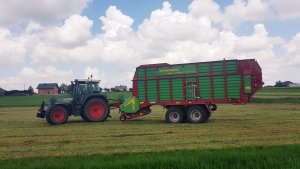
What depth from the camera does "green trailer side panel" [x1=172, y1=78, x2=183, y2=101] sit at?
60.1ft

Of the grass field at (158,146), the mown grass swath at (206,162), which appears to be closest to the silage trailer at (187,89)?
Answer: the grass field at (158,146)

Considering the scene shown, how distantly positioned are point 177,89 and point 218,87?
1847 millimetres

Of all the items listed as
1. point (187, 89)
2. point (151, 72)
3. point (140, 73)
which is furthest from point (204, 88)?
point (140, 73)

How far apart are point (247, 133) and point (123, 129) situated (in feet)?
16.1

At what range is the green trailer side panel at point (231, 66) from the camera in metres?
17.5

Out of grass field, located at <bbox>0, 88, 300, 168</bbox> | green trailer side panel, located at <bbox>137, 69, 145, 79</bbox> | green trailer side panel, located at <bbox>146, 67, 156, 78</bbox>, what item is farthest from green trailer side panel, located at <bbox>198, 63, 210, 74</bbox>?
grass field, located at <bbox>0, 88, 300, 168</bbox>

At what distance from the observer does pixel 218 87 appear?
17.7 meters

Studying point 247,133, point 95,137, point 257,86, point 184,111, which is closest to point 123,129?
point 95,137

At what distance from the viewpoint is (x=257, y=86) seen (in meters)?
17.8

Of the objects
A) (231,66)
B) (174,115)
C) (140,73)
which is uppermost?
(231,66)

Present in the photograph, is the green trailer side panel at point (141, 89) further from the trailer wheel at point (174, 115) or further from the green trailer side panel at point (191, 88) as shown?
the green trailer side panel at point (191, 88)

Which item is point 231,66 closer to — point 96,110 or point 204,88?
point 204,88

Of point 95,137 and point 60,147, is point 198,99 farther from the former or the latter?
point 60,147

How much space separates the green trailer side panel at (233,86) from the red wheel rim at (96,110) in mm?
6145
